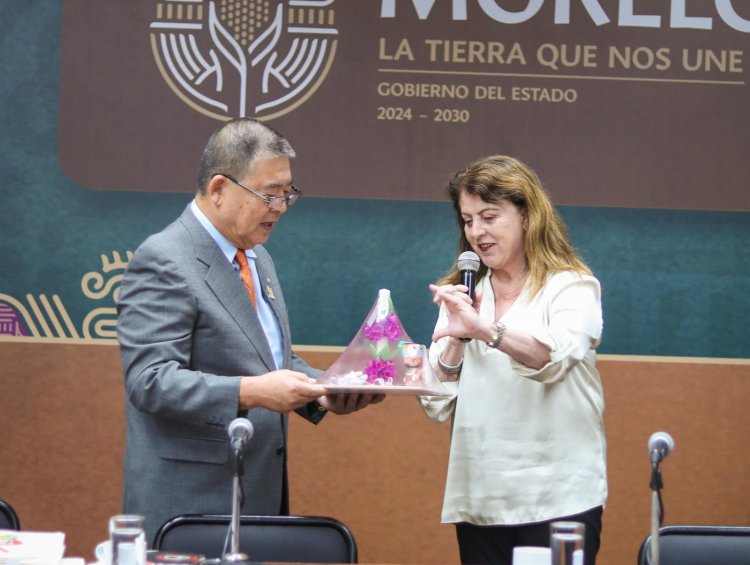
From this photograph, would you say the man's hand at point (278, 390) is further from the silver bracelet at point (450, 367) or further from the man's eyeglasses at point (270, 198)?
the man's eyeglasses at point (270, 198)

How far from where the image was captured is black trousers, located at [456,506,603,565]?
2.68 metres

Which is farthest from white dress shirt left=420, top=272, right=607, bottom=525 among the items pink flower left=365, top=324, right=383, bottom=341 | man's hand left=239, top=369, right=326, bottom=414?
man's hand left=239, top=369, right=326, bottom=414

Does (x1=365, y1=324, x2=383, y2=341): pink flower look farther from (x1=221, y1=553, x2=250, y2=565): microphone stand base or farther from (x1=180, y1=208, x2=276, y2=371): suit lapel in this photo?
(x1=221, y1=553, x2=250, y2=565): microphone stand base

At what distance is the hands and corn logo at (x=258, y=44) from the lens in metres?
4.29

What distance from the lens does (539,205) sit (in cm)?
283

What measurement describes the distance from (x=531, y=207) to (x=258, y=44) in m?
1.85

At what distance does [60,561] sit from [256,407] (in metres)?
0.66

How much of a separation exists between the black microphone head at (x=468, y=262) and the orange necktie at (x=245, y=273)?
56cm

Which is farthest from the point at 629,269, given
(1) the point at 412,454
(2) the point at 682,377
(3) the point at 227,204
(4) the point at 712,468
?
(3) the point at 227,204

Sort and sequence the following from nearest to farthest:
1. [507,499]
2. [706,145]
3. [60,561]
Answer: [60,561] → [507,499] → [706,145]

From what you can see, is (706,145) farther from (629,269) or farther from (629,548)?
(629,548)

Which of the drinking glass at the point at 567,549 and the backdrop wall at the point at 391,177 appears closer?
the drinking glass at the point at 567,549

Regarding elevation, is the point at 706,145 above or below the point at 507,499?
above

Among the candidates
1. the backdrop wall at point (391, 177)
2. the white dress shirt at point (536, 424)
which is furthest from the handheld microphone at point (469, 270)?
the backdrop wall at point (391, 177)
